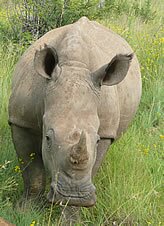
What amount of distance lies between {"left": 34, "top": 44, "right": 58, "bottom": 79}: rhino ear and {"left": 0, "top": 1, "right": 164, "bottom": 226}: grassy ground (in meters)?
0.72

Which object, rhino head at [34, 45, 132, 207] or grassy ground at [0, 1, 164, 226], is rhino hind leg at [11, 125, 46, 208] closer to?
grassy ground at [0, 1, 164, 226]

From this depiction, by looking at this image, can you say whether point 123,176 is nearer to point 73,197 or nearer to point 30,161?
point 30,161

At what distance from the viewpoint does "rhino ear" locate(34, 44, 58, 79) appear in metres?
4.22

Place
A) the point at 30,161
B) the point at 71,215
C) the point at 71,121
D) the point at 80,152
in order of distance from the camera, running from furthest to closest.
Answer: the point at 30,161 → the point at 71,215 → the point at 71,121 → the point at 80,152

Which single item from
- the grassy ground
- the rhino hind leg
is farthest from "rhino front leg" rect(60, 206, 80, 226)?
the rhino hind leg

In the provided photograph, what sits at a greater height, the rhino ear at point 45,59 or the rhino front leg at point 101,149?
the rhino ear at point 45,59

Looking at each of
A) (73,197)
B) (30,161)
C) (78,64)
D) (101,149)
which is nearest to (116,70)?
(78,64)

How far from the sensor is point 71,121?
3.92m

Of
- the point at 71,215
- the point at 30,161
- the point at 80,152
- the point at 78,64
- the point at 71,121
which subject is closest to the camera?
the point at 80,152

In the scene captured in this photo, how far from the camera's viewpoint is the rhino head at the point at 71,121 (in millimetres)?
3816

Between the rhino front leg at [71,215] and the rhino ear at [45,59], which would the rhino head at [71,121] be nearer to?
the rhino ear at [45,59]

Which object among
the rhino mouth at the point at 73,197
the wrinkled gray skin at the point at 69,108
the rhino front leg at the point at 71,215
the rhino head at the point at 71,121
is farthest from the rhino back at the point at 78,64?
the rhino mouth at the point at 73,197

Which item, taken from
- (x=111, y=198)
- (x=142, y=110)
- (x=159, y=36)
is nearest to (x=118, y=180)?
(x=111, y=198)

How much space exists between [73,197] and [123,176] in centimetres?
156
